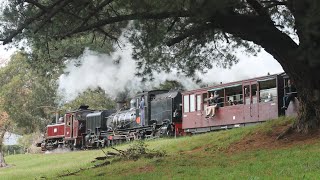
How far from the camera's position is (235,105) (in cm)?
2173

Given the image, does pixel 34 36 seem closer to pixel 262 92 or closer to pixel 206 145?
Answer: pixel 206 145

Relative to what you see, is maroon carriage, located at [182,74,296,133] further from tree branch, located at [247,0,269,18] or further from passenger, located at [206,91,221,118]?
tree branch, located at [247,0,269,18]

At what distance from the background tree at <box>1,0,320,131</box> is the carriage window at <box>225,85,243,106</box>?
7152mm

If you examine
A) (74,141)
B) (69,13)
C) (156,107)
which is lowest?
(74,141)

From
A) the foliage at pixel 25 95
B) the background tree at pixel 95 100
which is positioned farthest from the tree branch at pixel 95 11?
the background tree at pixel 95 100

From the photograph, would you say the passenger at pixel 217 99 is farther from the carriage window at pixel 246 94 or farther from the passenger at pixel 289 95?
the passenger at pixel 289 95

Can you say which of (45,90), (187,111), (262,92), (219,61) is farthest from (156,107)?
(45,90)

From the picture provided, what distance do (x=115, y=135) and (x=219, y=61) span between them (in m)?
14.7

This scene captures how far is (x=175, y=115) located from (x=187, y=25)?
43.2 feet

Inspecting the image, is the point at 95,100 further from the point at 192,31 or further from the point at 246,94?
the point at 192,31

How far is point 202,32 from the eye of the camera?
13281 mm

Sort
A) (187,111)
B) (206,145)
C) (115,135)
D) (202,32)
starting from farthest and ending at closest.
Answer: (115,135), (187,111), (206,145), (202,32)

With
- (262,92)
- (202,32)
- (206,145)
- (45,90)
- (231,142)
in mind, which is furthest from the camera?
(45,90)

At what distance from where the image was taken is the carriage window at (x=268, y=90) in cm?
1986
